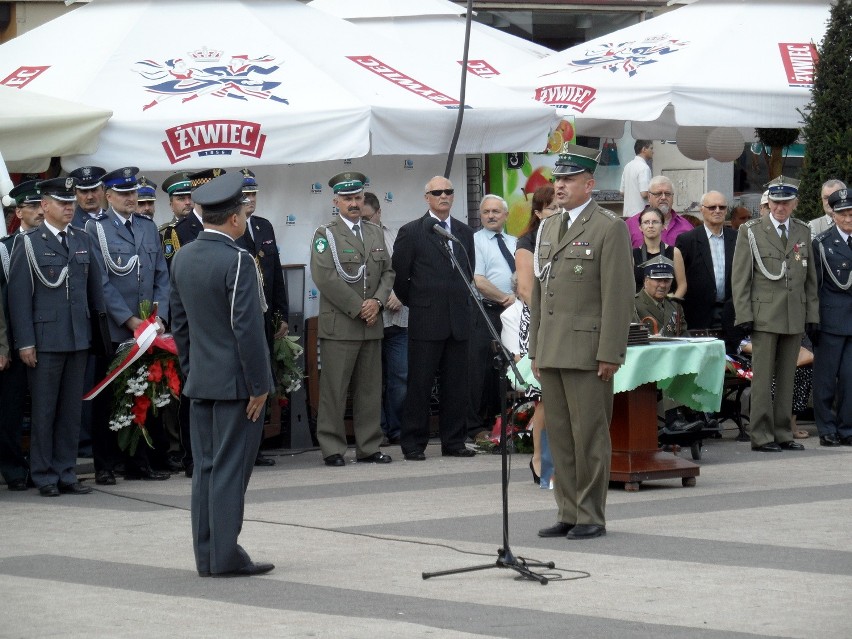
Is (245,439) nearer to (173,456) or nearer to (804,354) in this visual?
(173,456)

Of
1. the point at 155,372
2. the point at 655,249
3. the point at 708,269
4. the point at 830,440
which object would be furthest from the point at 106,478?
the point at 830,440

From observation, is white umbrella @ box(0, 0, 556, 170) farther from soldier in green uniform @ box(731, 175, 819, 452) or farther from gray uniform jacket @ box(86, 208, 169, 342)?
soldier in green uniform @ box(731, 175, 819, 452)

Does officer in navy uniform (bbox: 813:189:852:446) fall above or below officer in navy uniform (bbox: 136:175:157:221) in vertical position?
below

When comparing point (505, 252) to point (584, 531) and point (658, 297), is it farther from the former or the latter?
point (584, 531)

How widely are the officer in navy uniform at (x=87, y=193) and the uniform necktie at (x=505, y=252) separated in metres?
3.43

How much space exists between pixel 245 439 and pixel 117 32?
6.89 meters

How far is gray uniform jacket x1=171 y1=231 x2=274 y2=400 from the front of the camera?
27.2 feet

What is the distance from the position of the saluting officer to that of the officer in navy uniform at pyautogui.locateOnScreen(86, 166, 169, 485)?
1331 mm

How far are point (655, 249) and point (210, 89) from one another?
157 inches

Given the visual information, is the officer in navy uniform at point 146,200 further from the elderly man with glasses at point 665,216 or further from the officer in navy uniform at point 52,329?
the elderly man with glasses at point 665,216

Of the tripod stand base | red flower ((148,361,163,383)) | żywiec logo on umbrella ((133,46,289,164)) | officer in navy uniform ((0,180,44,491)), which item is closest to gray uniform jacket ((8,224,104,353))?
officer in navy uniform ((0,180,44,491))

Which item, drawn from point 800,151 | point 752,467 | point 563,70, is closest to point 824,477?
point 752,467

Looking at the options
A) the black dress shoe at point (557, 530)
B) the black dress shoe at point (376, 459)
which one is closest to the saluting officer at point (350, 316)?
the black dress shoe at point (376, 459)

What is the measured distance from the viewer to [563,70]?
54.5ft
